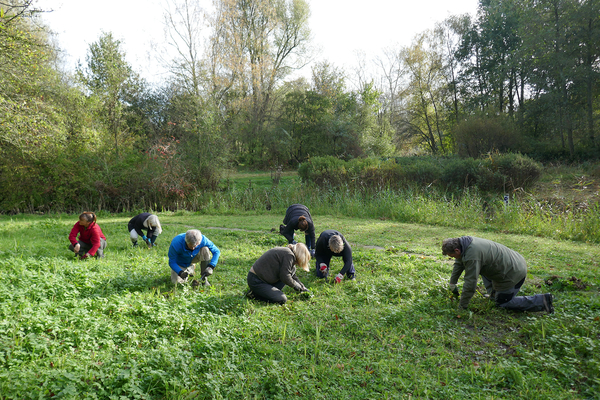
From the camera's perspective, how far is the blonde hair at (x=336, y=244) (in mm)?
5797

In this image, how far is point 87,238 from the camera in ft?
23.6

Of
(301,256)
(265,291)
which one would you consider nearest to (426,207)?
(301,256)

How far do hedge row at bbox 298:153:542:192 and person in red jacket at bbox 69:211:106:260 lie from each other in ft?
37.5

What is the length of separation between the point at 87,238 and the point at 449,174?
14920 millimetres

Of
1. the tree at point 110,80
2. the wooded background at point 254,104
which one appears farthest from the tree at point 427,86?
the tree at point 110,80

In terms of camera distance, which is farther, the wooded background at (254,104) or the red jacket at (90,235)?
the wooded background at (254,104)

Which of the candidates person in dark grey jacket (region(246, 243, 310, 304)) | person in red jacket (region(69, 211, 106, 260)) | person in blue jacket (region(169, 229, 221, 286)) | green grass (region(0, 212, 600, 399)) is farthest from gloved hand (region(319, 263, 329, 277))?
person in red jacket (region(69, 211, 106, 260))

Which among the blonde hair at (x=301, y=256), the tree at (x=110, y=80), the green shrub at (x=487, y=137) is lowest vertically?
the blonde hair at (x=301, y=256)

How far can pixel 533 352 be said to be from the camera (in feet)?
12.3

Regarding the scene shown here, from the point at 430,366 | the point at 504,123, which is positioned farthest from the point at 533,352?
the point at 504,123

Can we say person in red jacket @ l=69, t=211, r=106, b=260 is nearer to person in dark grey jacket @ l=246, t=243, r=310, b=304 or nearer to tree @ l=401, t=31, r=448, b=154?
person in dark grey jacket @ l=246, t=243, r=310, b=304

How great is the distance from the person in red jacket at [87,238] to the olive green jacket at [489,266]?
6984 millimetres

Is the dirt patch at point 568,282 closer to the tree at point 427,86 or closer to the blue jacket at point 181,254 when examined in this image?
the blue jacket at point 181,254

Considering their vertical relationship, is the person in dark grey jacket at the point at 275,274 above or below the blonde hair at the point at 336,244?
below
